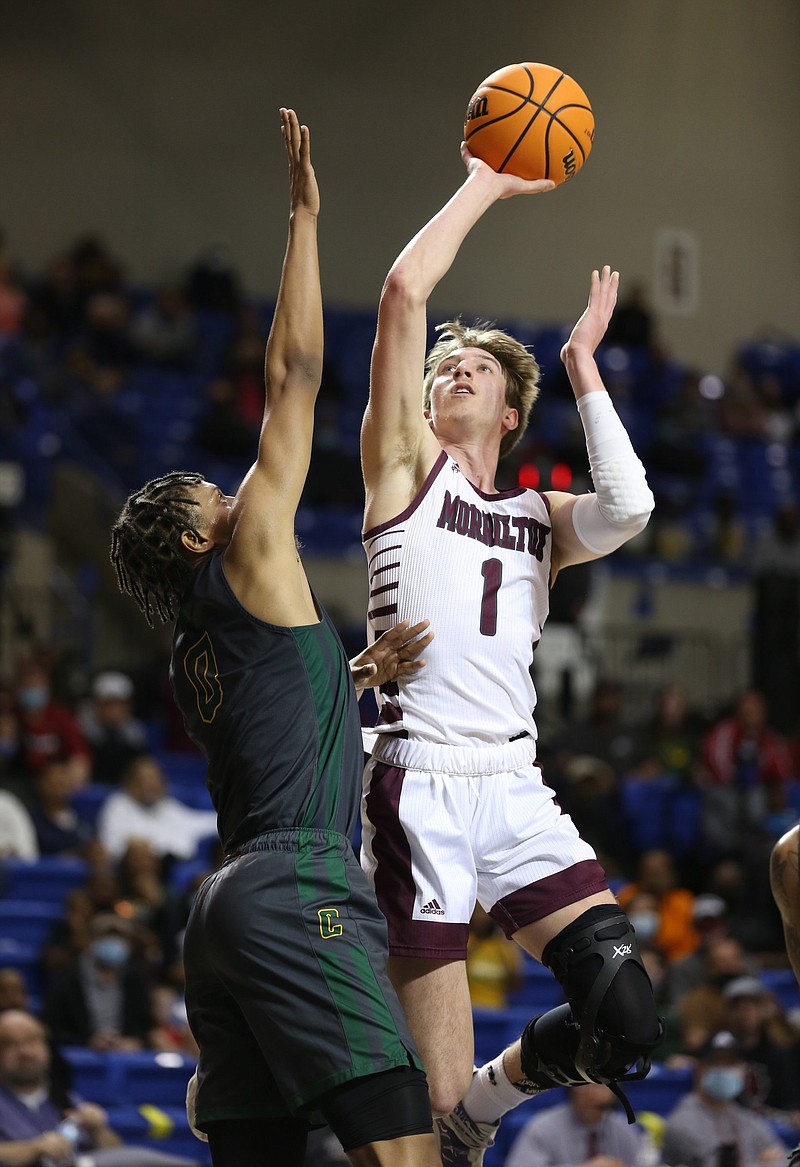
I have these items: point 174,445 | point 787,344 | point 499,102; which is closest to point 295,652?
point 499,102

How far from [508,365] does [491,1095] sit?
2091mm

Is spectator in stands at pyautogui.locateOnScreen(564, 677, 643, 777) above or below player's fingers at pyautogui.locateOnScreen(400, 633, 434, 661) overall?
below

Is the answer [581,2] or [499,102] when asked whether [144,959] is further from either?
[581,2]

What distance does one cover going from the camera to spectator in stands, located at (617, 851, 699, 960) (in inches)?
432

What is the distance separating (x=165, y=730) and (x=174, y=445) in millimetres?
3455

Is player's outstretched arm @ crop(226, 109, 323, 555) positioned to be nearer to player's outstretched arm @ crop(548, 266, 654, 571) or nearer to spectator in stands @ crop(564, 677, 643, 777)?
player's outstretched arm @ crop(548, 266, 654, 571)

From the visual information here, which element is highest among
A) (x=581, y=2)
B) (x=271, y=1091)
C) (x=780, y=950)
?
(x=581, y=2)

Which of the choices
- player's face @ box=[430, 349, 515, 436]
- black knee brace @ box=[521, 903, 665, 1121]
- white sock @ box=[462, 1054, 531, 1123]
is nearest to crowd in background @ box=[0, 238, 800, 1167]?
white sock @ box=[462, 1054, 531, 1123]

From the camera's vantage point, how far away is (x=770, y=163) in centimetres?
2031

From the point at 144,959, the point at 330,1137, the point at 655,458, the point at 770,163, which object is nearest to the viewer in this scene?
the point at 330,1137

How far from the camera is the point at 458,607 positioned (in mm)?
4352

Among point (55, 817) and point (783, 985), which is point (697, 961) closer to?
point (783, 985)

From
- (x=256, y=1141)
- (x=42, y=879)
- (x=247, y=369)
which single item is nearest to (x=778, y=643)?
(x=247, y=369)

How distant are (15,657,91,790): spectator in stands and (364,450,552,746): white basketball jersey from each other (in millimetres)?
6649
